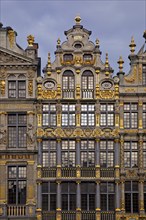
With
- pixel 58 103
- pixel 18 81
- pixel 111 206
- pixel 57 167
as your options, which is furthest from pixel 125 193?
pixel 18 81

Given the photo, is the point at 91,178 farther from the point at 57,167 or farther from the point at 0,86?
the point at 0,86

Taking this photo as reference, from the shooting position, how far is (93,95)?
41.7m

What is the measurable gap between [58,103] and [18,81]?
3.24 metres

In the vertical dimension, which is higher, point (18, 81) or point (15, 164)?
point (18, 81)

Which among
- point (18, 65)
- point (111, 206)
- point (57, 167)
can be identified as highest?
point (18, 65)

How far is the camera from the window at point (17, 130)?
4131 cm

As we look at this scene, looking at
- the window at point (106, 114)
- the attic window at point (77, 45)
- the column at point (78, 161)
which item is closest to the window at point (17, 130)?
the column at point (78, 161)

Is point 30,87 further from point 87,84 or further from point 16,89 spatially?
point 87,84

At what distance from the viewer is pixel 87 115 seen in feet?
136

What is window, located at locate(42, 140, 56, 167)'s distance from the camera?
40938 mm

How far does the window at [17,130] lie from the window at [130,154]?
275 inches

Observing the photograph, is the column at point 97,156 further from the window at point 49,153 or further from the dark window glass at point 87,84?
the dark window glass at point 87,84

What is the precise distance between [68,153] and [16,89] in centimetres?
575

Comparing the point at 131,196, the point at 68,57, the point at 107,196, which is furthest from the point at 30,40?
the point at 131,196
